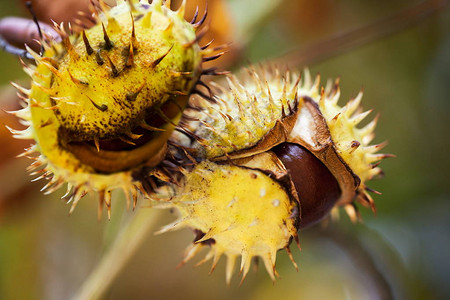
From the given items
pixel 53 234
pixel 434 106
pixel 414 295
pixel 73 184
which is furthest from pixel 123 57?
pixel 434 106

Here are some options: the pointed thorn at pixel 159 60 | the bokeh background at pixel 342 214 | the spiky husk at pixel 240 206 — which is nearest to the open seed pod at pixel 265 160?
the spiky husk at pixel 240 206

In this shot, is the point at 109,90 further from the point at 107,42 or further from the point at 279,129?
the point at 279,129

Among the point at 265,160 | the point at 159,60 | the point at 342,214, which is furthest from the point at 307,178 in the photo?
the point at 342,214

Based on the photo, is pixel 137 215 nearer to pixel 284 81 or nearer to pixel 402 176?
pixel 284 81

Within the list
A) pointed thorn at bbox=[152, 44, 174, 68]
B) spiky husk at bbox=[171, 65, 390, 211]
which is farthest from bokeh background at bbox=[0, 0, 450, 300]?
pointed thorn at bbox=[152, 44, 174, 68]

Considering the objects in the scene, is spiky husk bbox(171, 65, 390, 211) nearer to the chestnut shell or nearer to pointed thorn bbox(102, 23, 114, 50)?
the chestnut shell
